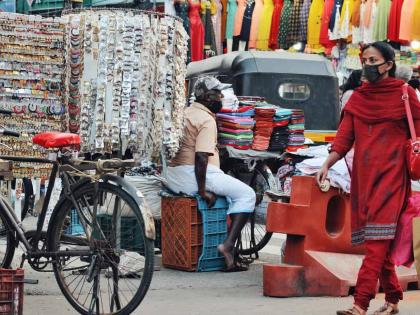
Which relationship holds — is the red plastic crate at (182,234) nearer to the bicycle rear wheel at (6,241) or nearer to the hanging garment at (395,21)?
the bicycle rear wheel at (6,241)

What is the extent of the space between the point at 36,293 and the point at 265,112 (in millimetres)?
3141

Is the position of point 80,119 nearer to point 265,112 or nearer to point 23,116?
point 23,116

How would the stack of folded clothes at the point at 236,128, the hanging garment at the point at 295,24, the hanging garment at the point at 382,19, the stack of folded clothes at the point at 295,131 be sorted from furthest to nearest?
the hanging garment at the point at 295,24
the hanging garment at the point at 382,19
the stack of folded clothes at the point at 295,131
the stack of folded clothes at the point at 236,128

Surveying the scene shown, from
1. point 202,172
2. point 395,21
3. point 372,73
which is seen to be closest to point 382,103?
point 372,73

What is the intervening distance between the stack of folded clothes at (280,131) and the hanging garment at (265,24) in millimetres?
9901

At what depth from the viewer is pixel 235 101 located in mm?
9312

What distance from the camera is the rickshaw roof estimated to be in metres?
15.7

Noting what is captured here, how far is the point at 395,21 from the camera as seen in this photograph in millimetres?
17656

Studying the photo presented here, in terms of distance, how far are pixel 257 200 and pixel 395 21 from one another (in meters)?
8.94

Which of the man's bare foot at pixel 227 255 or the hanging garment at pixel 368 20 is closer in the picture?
the man's bare foot at pixel 227 255

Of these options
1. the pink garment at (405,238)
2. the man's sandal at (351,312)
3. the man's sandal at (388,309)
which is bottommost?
the man's sandal at (388,309)

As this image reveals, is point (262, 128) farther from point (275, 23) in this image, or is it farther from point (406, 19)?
point (275, 23)

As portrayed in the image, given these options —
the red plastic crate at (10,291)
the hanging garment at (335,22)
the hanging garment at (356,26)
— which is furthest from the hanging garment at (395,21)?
the red plastic crate at (10,291)

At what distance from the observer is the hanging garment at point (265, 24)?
19.5m
